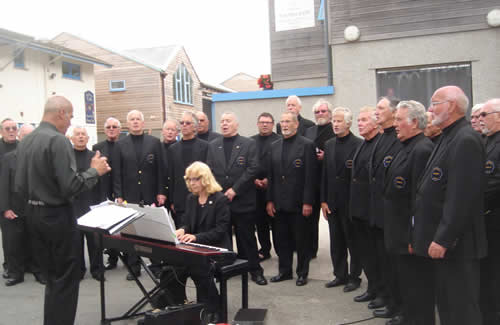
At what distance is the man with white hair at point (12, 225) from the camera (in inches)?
235

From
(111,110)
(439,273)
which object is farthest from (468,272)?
(111,110)

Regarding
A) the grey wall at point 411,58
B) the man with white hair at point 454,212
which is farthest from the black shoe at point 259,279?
the grey wall at point 411,58

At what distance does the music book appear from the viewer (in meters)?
3.59

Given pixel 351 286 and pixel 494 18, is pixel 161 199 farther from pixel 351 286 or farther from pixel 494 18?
pixel 494 18

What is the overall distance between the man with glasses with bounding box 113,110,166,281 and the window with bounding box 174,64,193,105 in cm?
2474

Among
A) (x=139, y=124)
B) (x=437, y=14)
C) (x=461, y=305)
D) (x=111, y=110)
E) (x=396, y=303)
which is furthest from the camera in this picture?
(x=111, y=110)

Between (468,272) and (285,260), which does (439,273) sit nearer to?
(468,272)

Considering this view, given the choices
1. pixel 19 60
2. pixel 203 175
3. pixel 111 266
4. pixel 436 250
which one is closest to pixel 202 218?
pixel 203 175

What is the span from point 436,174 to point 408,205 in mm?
688

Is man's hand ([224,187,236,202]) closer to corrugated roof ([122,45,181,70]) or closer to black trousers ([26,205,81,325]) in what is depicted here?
black trousers ([26,205,81,325])

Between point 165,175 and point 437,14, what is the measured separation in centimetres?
718

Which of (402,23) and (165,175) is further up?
(402,23)

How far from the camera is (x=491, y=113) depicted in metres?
4.02

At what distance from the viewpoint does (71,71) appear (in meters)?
20.9
